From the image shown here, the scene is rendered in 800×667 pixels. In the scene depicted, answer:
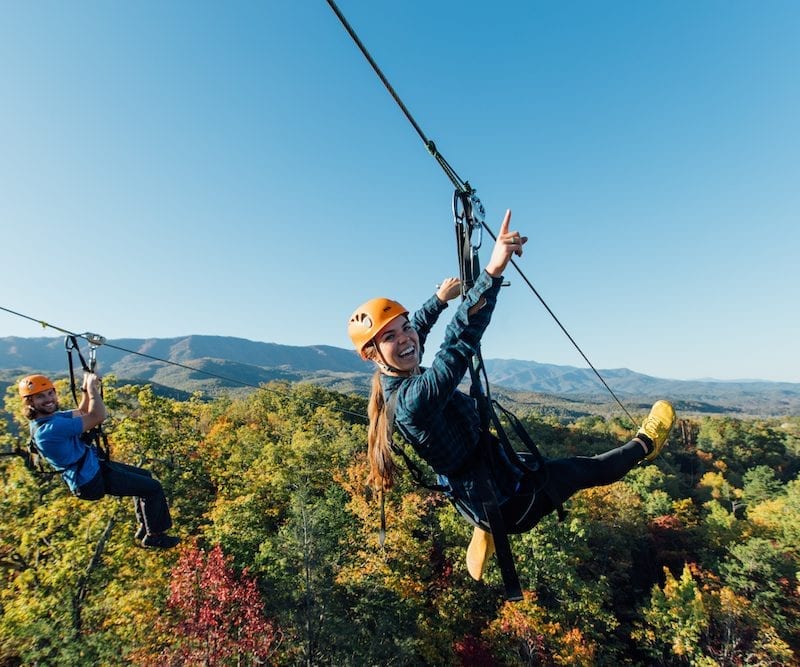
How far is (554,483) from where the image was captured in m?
2.87

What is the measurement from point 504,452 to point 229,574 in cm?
1947

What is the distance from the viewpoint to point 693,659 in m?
22.6

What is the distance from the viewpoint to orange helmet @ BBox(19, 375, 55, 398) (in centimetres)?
384

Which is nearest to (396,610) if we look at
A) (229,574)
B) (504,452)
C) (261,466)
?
(229,574)

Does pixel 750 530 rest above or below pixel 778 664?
above

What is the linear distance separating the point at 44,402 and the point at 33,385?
175 mm

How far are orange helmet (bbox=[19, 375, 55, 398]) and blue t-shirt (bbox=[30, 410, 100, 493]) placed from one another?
250 mm

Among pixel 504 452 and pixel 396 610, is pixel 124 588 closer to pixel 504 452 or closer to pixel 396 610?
pixel 396 610

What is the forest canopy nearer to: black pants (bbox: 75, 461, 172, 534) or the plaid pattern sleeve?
black pants (bbox: 75, 461, 172, 534)

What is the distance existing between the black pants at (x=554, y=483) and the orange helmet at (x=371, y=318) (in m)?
1.35

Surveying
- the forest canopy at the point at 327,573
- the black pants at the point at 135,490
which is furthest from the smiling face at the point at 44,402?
the forest canopy at the point at 327,573

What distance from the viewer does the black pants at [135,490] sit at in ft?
14.5

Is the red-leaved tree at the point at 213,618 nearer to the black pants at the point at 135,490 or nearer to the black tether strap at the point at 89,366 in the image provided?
the black pants at the point at 135,490

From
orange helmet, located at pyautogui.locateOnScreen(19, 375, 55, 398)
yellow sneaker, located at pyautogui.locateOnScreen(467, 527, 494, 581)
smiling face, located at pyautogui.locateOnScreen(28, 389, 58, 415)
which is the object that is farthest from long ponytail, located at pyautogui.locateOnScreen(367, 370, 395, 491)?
smiling face, located at pyautogui.locateOnScreen(28, 389, 58, 415)
